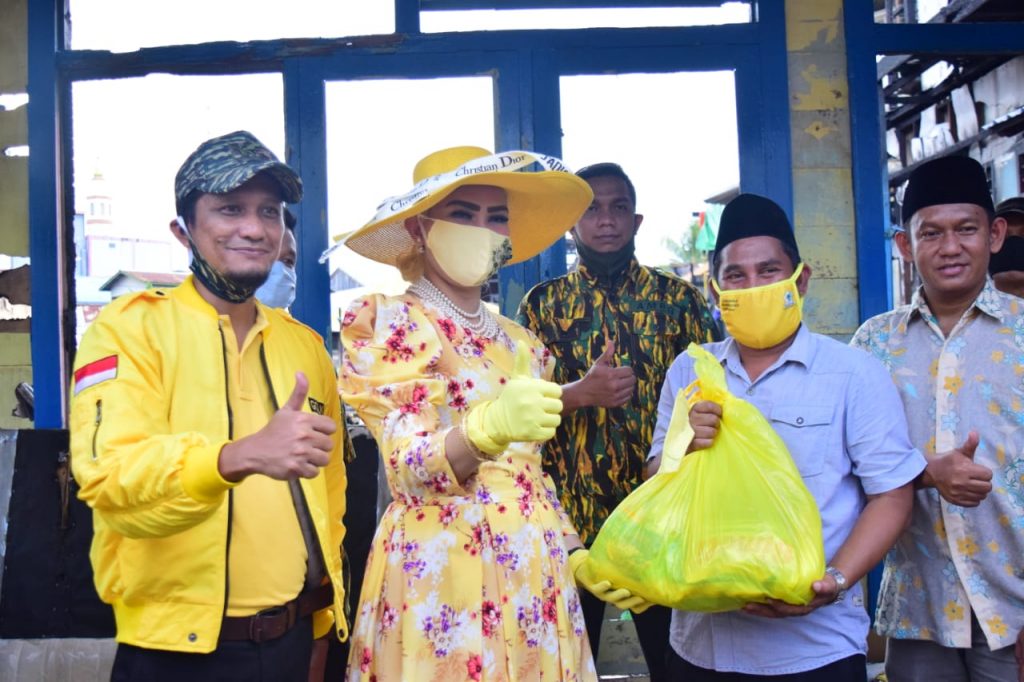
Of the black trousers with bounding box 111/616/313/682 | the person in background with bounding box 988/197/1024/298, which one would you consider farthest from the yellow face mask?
the person in background with bounding box 988/197/1024/298

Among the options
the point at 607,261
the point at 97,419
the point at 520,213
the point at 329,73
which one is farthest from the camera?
the point at 329,73

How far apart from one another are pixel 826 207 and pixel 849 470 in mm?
2218

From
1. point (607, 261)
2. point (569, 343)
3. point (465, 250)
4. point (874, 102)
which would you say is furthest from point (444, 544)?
point (874, 102)

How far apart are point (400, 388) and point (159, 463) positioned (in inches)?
22.3

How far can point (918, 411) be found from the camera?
2678 mm

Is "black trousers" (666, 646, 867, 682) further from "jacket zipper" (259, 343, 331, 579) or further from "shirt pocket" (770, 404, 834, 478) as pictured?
"jacket zipper" (259, 343, 331, 579)

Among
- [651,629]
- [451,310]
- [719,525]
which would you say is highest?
[451,310]

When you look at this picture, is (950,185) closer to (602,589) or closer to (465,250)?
(465,250)

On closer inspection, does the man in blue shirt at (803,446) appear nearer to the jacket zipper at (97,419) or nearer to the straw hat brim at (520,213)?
the straw hat brim at (520,213)

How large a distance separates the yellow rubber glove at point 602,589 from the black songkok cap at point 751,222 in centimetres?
94

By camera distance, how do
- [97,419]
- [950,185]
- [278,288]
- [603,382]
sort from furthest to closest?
[278,288] < [603,382] < [950,185] < [97,419]

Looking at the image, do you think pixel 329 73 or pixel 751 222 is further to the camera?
pixel 329 73

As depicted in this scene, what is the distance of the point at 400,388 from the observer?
7.41ft

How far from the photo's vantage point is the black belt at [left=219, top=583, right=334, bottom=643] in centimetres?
220
